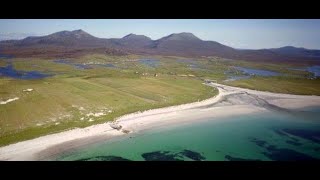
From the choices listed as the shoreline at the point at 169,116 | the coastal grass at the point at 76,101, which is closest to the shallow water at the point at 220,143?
the shoreline at the point at 169,116

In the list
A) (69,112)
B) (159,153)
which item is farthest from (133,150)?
(69,112)

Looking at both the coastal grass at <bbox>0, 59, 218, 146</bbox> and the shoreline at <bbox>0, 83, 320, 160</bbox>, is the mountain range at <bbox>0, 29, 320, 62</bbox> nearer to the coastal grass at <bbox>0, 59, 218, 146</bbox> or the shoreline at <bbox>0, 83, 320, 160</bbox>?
the shoreline at <bbox>0, 83, 320, 160</bbox>

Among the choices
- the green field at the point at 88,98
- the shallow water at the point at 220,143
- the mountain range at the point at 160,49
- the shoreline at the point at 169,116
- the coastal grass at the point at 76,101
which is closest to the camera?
the shoreline at the point at 169,116

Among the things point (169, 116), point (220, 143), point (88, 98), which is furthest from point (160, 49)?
point (220, 143)

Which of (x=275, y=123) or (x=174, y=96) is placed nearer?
(x=275, y=123)

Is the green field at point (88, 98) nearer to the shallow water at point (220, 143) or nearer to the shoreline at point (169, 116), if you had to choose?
the shoreline at point (169, 116)
